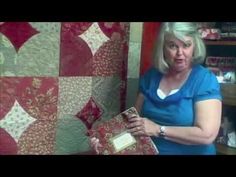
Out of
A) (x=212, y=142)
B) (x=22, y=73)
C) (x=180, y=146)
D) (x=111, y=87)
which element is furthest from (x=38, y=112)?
(x=212, y=142)

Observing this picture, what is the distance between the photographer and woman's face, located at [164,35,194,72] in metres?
1.21

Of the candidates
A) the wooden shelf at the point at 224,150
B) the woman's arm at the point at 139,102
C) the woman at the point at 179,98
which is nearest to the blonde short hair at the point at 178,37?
the woman at the point at 179,98

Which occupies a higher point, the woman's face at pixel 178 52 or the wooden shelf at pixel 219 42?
the wooden shelf at pixel 219 42

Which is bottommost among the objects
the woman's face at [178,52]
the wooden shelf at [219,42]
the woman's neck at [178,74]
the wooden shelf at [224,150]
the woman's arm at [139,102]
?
the wooden shelf at [224,150]

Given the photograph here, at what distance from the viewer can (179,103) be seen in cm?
123

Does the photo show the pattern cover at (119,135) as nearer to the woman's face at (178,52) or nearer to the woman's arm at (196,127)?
the woman's arm at (196,127)

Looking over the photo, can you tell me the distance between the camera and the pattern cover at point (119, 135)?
1.27 meters

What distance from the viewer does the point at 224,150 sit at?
132cm

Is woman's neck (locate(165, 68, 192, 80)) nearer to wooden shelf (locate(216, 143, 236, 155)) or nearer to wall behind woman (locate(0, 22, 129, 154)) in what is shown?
wall behind woman (locate(0, 22, 129, 154))

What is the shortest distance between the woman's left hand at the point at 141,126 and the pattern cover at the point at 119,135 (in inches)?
0.6

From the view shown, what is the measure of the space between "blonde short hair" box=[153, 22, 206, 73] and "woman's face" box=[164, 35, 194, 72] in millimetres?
12

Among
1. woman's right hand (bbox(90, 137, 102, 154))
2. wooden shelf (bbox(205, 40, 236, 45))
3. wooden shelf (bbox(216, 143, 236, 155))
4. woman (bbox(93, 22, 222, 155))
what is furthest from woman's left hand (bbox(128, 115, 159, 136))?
wooden shelf (bbox(205, 40, 236, 45))
